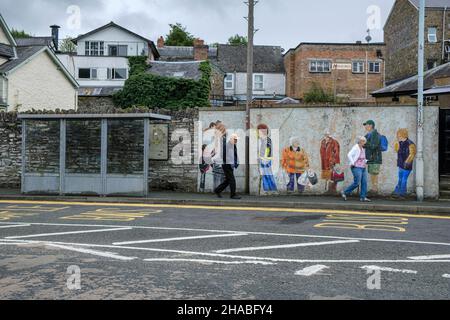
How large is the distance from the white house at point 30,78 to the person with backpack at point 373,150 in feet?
77.6

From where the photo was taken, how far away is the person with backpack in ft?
49.2

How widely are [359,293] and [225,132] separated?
1104cm

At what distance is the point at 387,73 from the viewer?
57.7 metres

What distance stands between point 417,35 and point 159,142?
132 ft

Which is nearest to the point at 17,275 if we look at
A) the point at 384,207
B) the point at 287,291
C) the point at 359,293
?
the point at 287,291

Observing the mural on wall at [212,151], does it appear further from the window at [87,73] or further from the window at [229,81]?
the window at [229,81]

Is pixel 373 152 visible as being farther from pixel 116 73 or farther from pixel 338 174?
pixel 116 73

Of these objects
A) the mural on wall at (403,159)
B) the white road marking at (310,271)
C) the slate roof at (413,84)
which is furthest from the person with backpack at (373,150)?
the slate roof at (413,84)

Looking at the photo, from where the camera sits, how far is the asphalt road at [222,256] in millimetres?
5484

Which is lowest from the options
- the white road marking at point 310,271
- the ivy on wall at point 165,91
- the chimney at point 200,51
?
the white road marking at point 310,271

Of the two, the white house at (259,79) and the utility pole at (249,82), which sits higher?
the white house at (259,79)

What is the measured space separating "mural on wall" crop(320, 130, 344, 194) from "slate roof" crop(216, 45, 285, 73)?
5059 cm

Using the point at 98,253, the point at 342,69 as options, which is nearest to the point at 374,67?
the point at 342,69

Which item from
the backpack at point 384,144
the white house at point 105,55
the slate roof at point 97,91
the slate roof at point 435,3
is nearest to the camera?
the backpack at point 384,144
